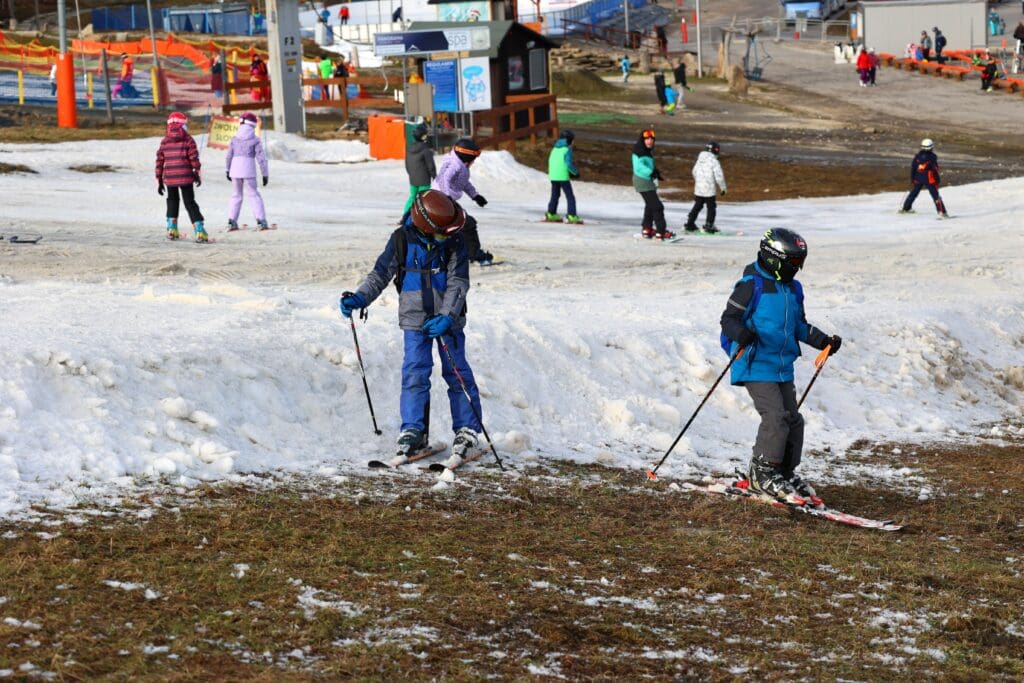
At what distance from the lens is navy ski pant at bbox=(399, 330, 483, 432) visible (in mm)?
8852

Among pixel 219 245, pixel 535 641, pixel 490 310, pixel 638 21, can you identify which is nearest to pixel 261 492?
pixel 535 641

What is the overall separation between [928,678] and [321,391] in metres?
5.22

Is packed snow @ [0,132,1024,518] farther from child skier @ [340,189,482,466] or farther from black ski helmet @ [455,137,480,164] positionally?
black ski helmet @ [455,137,480,164]

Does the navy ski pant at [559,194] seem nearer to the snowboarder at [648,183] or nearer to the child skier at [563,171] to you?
the child skier at [563,171]

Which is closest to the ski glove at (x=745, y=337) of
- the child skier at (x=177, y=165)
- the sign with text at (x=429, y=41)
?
the child skier at (x=177, y=165)

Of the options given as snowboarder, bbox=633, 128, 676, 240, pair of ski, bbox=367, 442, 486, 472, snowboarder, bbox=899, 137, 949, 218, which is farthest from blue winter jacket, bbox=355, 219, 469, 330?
snowboarder, bbox=899, 137, 949, 218

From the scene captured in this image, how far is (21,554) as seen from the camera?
6.32 metres

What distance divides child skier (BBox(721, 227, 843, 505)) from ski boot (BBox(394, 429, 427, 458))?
2061 millimetres

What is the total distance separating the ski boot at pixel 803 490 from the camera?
8.52m

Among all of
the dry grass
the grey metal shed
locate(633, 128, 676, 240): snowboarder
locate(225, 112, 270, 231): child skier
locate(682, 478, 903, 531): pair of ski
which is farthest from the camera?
the grey metal shed

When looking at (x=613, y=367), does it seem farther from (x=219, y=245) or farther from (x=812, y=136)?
(x=812, y=136)

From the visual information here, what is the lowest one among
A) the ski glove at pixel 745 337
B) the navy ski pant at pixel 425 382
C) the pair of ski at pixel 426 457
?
the pair of ski at pixel 426 457

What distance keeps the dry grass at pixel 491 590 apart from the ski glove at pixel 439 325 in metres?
0.94

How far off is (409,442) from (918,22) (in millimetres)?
57751
